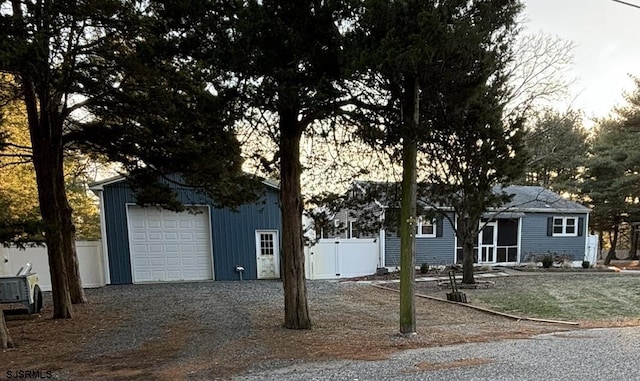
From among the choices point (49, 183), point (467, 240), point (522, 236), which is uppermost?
point (49, 183)

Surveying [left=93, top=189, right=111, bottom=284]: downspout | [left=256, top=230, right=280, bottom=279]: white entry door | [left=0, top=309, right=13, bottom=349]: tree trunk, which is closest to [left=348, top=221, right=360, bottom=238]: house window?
[left=256, top=230, right=280, bottom=279]: white entry door

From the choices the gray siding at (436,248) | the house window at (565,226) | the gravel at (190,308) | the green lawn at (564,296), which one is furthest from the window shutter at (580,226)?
the gravel at (190,308)

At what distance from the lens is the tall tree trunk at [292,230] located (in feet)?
21.0

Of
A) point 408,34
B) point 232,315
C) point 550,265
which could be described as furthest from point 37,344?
point 550,265

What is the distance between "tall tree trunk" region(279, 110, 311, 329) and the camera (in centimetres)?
639

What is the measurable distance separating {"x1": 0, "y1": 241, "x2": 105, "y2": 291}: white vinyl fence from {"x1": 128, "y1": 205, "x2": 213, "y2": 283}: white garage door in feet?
3.31

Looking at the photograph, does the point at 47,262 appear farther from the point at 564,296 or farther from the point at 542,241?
the point at 542,241

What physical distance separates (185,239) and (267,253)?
2.85 meters

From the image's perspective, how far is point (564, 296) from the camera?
36.1 ft

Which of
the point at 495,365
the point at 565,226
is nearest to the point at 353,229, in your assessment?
the point at 495,365

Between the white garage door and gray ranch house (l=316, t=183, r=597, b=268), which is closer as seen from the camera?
the white garage door

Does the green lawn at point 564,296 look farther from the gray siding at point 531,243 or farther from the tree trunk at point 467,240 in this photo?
the gray siding at point 531,243

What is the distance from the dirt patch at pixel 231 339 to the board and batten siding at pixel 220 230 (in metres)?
3.16

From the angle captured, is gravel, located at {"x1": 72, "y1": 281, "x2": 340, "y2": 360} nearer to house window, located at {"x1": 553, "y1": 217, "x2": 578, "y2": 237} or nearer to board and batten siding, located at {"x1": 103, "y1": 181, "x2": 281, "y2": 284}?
board and batten siding, located at {"x1": 103, "y1": 181, "x2": 281, "y2": 284}
